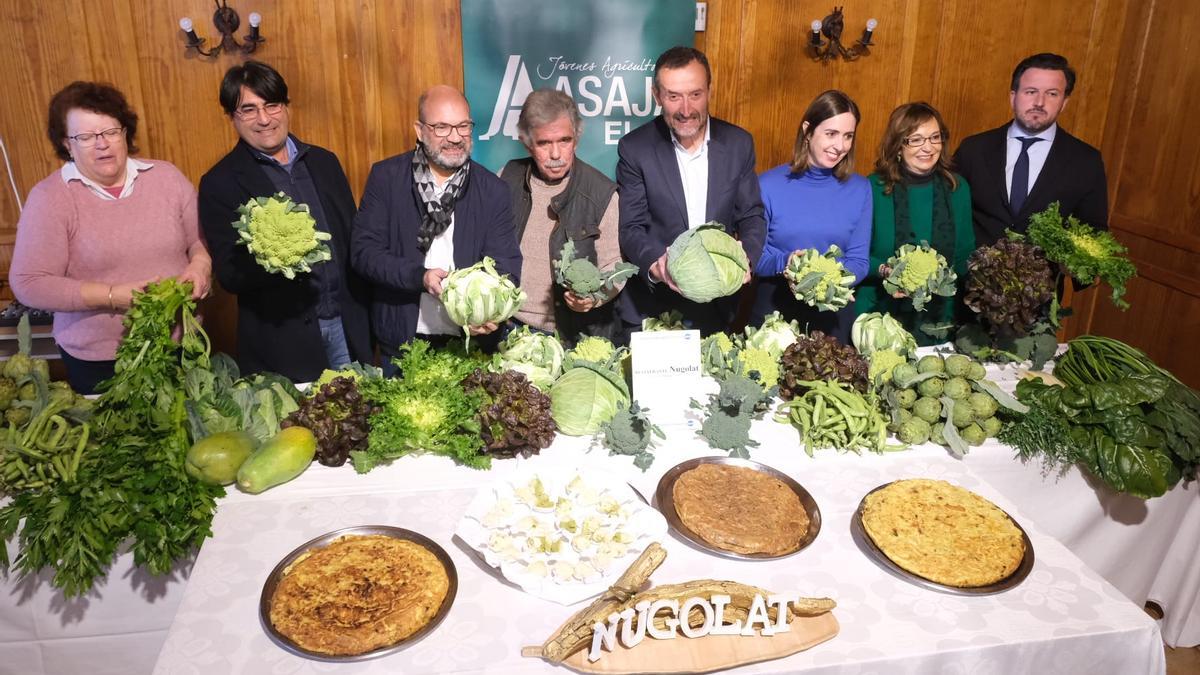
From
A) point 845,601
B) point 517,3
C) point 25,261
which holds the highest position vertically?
point 517,3

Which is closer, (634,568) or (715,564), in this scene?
(634,568)

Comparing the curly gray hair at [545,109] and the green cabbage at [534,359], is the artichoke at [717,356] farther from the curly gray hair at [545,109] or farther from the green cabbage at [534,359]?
the curly gray hair at [545,109]

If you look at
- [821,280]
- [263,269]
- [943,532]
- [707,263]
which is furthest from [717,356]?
[263,269]

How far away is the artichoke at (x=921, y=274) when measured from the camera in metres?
3.46

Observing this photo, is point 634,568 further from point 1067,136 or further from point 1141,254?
point 1141,254

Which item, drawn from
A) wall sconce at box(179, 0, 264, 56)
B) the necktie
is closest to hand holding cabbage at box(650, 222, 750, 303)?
the necktie

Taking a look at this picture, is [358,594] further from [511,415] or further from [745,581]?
[745,581]

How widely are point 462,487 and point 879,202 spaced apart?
8.54 feet

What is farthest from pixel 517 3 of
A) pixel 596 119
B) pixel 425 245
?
pixel 425 245

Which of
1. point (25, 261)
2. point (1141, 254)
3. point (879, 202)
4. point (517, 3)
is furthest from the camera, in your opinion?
point (1141, 254)

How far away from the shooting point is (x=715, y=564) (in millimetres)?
2164

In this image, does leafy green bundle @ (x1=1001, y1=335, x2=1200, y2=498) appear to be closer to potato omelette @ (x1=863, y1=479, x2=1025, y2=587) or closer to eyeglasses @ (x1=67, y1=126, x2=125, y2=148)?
potato omelette @ (x1=863, y1=479, x2=1025, y2=587)

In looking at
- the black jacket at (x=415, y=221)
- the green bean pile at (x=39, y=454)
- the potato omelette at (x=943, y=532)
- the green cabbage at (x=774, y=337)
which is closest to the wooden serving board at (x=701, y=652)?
the potato omelette at (x=943, y=532)

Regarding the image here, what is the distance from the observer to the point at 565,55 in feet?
16.1
